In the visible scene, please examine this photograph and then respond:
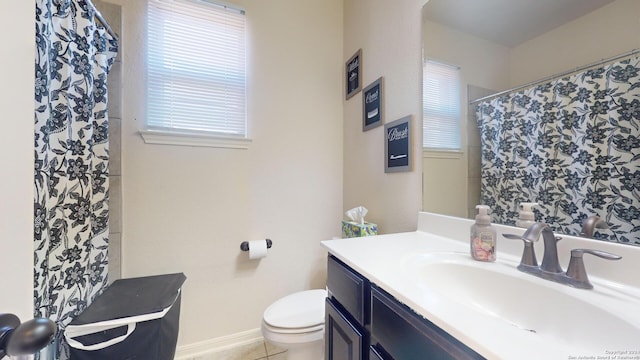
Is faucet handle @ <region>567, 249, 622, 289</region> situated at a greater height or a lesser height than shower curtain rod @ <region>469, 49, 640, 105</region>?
lesser

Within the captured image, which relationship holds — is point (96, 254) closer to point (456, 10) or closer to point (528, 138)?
point (528, 138)

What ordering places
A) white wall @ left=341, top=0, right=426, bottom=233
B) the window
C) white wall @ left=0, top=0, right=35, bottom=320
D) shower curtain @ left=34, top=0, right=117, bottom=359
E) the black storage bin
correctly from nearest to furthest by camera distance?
white wall @ left=0, top=0, right=35, bottom=320
shower curtain @ left=34, top=0, right=117, bottom=359
the black storage bin
white wall @ left=341, top=0, right=426, bottom=233
the window

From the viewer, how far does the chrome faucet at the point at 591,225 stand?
2.08ft

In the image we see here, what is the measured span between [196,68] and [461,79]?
152 cm

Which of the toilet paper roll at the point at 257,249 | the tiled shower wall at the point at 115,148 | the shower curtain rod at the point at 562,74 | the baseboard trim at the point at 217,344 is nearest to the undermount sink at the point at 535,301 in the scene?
the shower curtain rod at the point at 562,74

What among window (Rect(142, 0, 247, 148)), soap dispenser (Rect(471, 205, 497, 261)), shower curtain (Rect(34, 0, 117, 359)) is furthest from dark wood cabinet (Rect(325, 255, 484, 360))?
window (Rect(142, 0, 247, 148))

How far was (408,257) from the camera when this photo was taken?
811mm

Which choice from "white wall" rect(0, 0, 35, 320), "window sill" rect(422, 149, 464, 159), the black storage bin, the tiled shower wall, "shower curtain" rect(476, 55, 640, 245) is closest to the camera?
"white wall" rect(0, 0, 35, 320)

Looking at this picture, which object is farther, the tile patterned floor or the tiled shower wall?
the tile patterned floor

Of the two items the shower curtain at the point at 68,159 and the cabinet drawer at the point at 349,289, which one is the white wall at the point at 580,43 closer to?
the cabinet drawer at the point at 349,289

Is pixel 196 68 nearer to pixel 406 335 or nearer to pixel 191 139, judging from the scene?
pixel 191 139

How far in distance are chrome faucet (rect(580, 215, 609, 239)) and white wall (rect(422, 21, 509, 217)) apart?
Result: 1.13 feet

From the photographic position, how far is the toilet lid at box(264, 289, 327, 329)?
1.13 metres

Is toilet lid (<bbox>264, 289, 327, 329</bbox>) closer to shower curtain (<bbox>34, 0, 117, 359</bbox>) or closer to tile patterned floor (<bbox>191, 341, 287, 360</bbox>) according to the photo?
tile patterned floor (<bbox>191, 341, 287, 360</bbox>)
